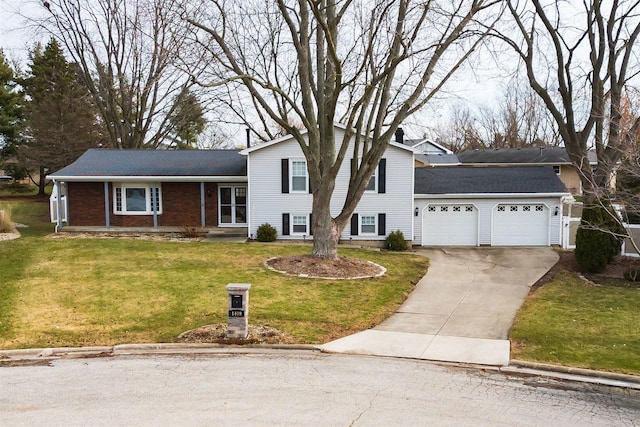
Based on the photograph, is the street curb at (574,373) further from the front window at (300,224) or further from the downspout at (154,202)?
the downspout at (154,202)

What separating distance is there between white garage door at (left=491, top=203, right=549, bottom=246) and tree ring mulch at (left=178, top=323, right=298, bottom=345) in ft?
48.5

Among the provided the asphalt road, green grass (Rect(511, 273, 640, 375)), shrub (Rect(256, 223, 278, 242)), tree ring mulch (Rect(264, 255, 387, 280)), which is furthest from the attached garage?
the asphalt road

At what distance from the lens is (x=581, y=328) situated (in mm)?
10094

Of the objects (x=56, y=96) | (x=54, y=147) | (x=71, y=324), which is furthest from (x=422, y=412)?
(x=56, y=96)

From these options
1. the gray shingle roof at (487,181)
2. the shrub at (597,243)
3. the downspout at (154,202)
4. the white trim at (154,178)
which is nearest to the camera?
the shrub at (597,243)

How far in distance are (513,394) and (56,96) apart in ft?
123

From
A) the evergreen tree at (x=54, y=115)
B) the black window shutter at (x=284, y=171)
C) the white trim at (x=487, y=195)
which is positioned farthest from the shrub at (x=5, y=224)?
the white trim at (x=487, y=195)

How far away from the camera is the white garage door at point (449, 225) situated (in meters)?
21.8

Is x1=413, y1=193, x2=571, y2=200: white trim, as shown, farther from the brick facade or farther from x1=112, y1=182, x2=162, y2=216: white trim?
x1=112, y1=182, x2=162, y2=216: white trim

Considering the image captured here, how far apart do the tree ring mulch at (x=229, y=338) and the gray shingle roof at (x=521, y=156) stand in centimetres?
3630

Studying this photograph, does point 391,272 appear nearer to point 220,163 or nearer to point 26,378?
point 26,378

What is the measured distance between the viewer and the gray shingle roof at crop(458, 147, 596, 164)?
133ft

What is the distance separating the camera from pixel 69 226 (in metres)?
23.3

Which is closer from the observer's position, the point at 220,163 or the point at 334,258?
the point at 334,258
